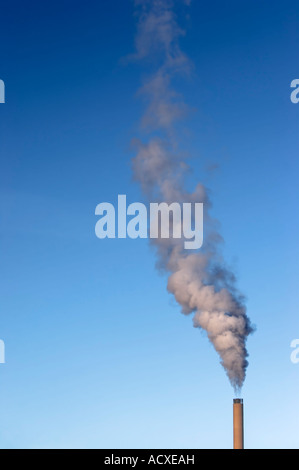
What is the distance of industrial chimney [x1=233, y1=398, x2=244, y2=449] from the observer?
36688 millimetres

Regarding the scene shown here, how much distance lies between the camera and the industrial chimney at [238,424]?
36.7 m

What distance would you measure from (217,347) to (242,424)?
5.31m

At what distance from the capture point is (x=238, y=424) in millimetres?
37219
